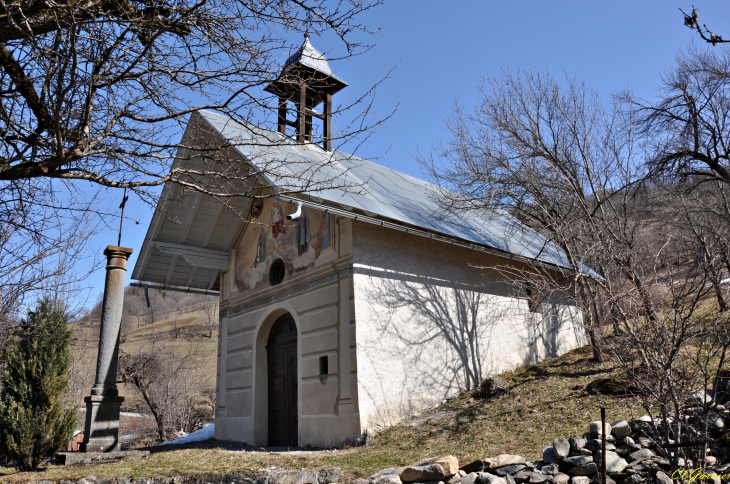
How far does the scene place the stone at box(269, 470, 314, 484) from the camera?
769cm

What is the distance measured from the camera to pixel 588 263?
14.5m

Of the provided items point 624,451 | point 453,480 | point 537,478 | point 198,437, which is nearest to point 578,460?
point 537,478

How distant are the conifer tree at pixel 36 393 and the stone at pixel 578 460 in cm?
849

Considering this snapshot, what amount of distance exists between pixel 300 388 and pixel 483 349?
15.0ft

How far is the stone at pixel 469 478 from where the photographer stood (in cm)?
730

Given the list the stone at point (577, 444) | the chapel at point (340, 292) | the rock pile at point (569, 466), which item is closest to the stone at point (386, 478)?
the rock pile at point (569, 466)

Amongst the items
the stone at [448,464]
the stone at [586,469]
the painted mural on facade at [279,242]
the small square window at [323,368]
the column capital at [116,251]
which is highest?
the painted mural on facade at [279,242]

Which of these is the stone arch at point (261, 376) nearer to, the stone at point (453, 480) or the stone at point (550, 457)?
the stone at point (453, 480)

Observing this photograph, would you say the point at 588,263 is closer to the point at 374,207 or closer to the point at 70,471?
the point at 374,207

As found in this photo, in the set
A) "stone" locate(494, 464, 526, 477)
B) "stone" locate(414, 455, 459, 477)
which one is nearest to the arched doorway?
"stone" locate(414, 455, 459, 477)

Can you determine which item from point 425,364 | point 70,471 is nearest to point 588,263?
point 425,364

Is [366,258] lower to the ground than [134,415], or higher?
higher

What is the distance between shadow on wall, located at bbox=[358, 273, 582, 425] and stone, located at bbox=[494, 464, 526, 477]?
4629 mm

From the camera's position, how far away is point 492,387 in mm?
12734
